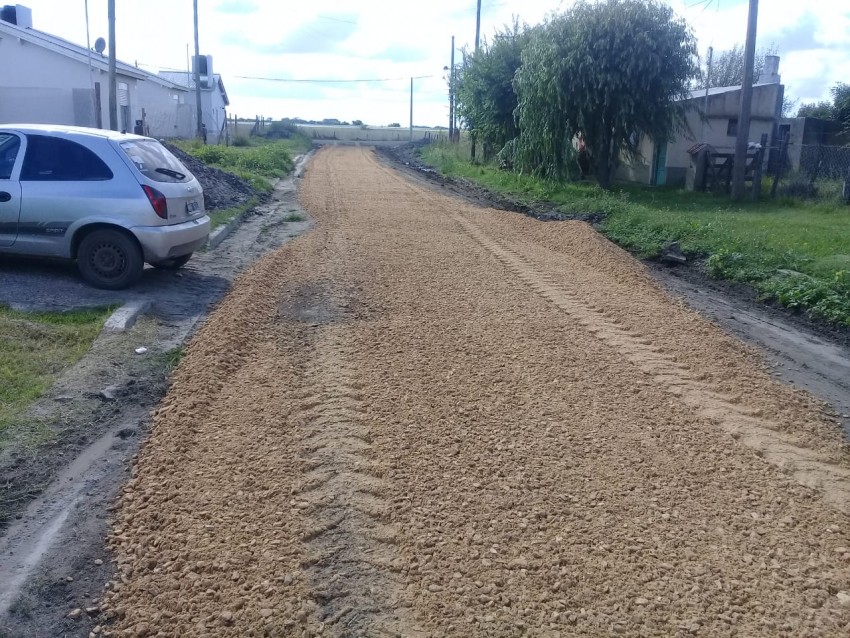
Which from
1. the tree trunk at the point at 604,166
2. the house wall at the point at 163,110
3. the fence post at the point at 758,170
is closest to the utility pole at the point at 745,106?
the fence post at the point at 758,170

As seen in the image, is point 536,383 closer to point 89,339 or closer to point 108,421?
point 108,421

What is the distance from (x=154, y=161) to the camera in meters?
9.48

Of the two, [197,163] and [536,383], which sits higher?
[197,163]

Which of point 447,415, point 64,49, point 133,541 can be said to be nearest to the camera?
point 133,541

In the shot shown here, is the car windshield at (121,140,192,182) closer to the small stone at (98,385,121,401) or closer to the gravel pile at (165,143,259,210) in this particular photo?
the small stone at (98,385,121,401)

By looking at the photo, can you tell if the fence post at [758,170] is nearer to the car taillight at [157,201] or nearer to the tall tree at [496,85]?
the tall tree at [496,85]

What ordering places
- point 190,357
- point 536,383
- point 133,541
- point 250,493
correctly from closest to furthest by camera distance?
point 133,541 < point 250,493 < point 536,383 < point 190,357

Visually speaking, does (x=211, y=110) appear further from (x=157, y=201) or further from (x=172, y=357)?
(x=172, y=357)

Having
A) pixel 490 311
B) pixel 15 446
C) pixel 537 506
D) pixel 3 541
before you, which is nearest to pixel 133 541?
pixel 3 541

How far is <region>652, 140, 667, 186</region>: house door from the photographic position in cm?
2734

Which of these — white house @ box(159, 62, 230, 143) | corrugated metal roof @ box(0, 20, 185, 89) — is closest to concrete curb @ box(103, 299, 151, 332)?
corrugated metal roof @ box(0, 20, 185, 89)

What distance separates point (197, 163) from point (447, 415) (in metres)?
15.9

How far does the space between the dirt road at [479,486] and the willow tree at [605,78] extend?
16019 mm

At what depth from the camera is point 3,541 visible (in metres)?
4.14
